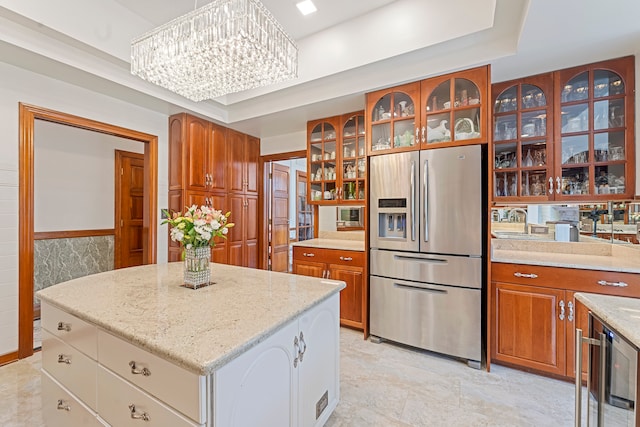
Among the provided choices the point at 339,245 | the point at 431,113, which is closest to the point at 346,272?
the point at 339,245

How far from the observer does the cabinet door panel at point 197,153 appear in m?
3.45

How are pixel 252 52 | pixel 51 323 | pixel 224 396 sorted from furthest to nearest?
1. pixel 252 52
2. pixel 51 323
3. pixel 224 396

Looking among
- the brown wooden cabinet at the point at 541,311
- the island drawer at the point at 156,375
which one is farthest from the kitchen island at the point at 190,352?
the brown wooden cabinet at the point at 541,311

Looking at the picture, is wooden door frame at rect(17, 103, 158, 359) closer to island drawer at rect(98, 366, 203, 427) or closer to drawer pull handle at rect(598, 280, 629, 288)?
island drawer at rect(98, 366, 203, 427)

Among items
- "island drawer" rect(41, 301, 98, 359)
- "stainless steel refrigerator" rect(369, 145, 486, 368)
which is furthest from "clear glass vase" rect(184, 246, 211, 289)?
"stainless steel refrigerator" rect(369, 145, 486, 368)

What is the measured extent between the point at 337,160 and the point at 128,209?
334 centimetres

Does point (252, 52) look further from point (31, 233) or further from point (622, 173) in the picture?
point (622, 173)

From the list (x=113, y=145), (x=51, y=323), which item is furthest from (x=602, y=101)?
(x=113, y=145)

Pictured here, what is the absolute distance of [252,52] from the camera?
67.9 inches

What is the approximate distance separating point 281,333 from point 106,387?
764 millimetres

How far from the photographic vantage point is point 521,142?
7.93 feet

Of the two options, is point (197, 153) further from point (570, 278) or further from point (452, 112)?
point (570, 278)

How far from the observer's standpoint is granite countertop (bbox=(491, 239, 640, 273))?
205 centimetres

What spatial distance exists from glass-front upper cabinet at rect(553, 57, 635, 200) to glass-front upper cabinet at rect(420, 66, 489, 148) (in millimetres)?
620
